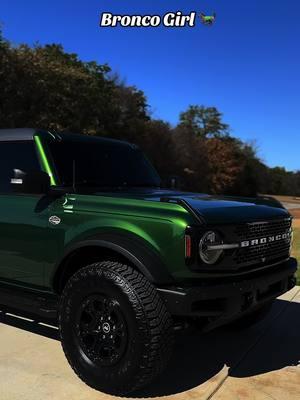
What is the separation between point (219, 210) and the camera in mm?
3926

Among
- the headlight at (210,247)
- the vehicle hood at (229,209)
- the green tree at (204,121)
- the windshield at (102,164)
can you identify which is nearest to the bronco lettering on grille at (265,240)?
the vehicle hood at (229,209)

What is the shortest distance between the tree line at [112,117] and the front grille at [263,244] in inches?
79.4

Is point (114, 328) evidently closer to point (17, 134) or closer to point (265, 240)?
point (265, 240)

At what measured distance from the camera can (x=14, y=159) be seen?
15.8ft

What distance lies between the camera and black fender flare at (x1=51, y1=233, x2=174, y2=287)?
11.9 ft

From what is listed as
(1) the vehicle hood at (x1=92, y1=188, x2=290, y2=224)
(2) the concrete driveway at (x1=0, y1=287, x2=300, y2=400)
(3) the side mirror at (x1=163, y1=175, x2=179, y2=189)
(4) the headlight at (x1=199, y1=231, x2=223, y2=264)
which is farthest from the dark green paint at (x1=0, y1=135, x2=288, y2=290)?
(3) the side mirror at (x1=163, y1=175, x2=179, y2=189)

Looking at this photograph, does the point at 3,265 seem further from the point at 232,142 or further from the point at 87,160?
the point at 232,142

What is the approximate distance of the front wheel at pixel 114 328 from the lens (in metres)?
3.58

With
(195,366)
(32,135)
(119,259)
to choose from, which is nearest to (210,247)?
(119,259)

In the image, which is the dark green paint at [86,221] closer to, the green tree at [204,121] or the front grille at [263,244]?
the front grille at [263,244]

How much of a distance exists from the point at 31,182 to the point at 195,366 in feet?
6.59

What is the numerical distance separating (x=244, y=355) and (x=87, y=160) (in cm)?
225

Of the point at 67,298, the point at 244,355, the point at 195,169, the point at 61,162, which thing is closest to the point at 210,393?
the point at 244,355

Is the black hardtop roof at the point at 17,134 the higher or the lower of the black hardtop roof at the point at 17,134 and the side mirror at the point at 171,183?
the higher
